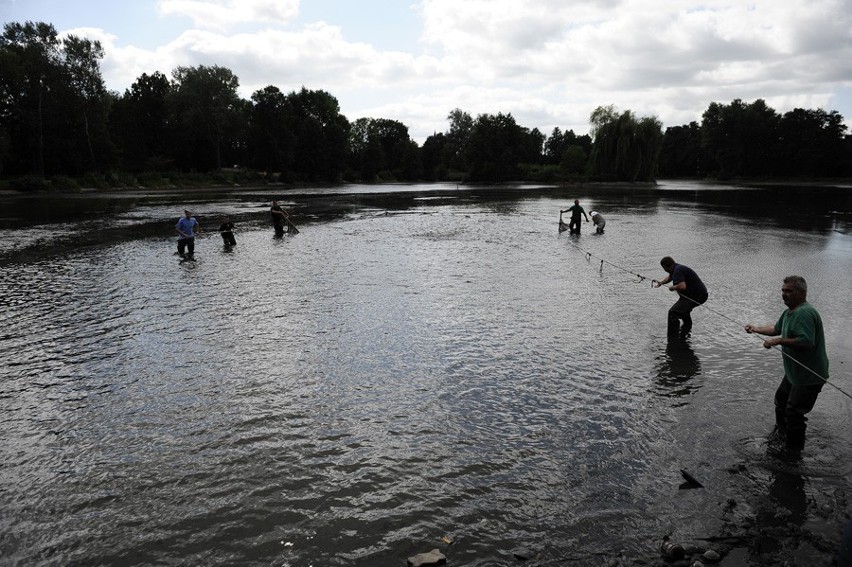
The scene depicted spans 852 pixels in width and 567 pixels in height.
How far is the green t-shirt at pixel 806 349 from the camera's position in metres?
6.51

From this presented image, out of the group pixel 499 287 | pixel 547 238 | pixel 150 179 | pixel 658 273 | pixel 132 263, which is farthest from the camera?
pixel 150 179

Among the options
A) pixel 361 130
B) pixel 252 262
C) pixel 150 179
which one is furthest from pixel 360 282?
pixel 361 130

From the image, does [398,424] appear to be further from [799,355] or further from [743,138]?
[743,138]

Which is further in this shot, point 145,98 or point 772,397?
point 145,98

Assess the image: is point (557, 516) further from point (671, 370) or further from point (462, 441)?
point (671, 370)

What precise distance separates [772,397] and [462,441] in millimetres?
5259

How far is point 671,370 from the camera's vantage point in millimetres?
9891

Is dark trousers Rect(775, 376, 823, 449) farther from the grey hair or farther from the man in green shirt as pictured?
the grey hair

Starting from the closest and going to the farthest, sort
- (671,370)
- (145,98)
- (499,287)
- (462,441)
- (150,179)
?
(462,441) < (671,370) < (499,287) < (150,179) < (145,98)

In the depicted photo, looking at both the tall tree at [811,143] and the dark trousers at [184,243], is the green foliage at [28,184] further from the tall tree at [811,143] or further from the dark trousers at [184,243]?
the tall tree at [811,143]

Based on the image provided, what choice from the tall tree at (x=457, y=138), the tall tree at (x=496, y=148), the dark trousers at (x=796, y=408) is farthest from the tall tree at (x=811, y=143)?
the dark trousers at (x=796, y=408)

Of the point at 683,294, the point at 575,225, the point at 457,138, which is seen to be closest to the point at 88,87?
the point at 575,225

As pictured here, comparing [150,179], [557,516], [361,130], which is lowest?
[557,516]

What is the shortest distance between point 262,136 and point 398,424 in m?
114
